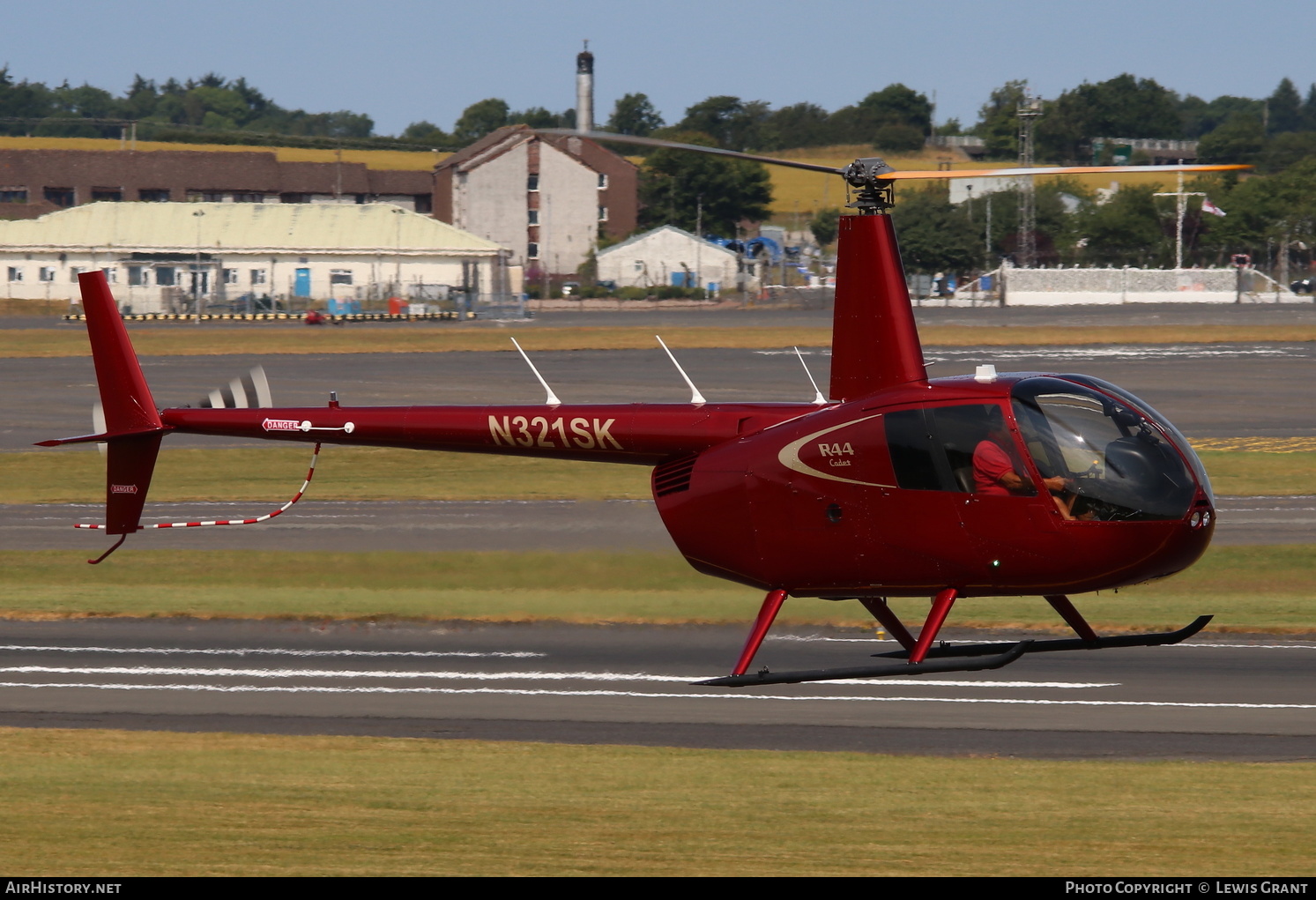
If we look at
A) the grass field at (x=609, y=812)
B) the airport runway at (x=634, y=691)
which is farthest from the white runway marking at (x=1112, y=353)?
the grass field at (x=609, y=812)

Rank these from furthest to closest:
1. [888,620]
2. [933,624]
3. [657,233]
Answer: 1. [657,233]
2. [888,620]
3. [933,624]

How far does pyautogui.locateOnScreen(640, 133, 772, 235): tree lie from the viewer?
496 feet

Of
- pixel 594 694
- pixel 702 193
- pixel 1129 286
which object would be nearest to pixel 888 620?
pixel 594 694

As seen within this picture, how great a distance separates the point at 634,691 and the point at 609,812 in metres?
5.01

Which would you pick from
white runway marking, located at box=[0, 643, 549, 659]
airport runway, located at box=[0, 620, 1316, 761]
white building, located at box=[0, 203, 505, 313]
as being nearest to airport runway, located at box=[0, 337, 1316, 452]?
white runway marking, located at box=[0, 643, 549, 659]

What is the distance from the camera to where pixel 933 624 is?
41.6 feet

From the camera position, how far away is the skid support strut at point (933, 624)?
1266cm

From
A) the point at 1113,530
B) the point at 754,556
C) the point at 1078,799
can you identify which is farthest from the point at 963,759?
the point at 1113,530

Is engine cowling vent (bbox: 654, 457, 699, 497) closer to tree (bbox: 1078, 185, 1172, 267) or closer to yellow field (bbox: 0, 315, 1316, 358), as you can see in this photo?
yellow field (bbox: 0, 315, 1316, 358)

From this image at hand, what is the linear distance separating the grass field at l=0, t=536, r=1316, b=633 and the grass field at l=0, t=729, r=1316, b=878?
538 cm

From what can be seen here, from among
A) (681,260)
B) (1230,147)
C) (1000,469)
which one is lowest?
(1000,469)

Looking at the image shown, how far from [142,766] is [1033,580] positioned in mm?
10167

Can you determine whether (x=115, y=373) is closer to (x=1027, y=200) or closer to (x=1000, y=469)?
(x=1000, y=469)

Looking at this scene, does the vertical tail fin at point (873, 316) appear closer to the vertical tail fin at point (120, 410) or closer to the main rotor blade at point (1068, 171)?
the main rotor blade at point (1068, 171)
